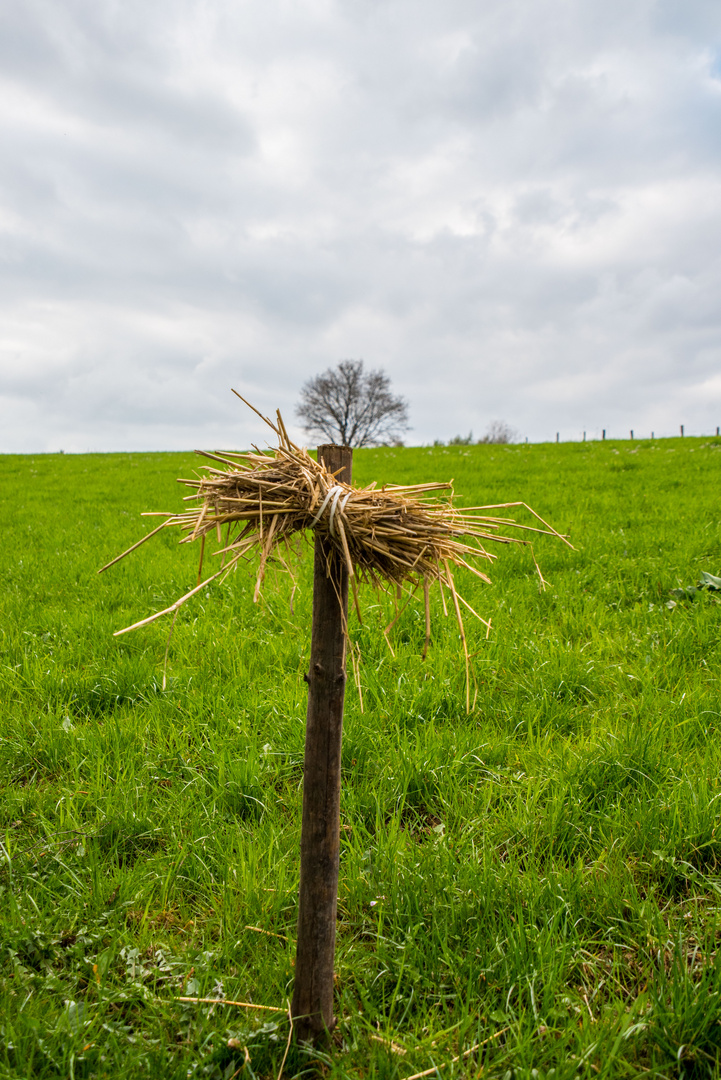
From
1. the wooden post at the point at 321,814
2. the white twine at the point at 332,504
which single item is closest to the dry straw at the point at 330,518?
the white twine at the point at 332,504

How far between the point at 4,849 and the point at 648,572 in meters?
6.30

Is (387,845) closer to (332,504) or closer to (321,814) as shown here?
(321,814)

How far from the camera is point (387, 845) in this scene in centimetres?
288

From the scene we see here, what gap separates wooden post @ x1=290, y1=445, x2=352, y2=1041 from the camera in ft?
6.82

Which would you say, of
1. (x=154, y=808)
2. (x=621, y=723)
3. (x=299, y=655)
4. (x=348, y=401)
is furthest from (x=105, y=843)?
(x=348, y=401)

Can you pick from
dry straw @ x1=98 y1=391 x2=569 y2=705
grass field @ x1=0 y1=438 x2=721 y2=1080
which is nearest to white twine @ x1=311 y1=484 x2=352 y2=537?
dry straw @ x1=98 y1=391 x2=569 y2=705

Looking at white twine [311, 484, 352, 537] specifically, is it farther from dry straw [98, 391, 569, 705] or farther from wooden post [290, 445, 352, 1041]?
wooden post [290, 445, 352, 1041]

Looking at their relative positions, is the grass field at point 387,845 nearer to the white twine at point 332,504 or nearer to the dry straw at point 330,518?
the dry straw at point 330,518

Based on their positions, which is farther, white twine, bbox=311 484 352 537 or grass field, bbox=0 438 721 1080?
grass field, bbox=0 438 721 1080

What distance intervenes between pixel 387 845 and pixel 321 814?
96 centimetres

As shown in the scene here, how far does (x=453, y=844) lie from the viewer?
115 inches

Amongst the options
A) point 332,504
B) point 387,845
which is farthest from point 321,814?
point 332,504

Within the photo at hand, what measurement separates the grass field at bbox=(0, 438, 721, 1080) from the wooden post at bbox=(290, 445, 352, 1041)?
7.1 inches

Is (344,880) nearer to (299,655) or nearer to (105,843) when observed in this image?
(105,843)
